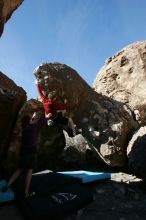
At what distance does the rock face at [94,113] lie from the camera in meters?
8.51

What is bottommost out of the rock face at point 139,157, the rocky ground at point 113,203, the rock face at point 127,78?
the rocky ground at point 113,203

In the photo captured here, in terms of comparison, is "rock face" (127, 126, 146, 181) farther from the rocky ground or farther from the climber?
the climber

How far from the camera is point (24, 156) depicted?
6289mm

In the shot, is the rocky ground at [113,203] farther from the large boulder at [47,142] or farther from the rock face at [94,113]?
the large boulder at [47,142]

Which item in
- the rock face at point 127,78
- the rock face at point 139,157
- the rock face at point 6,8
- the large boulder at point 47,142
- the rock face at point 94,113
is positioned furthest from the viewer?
the rock face at point 127,78

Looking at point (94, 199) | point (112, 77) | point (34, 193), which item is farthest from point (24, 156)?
point (112, 77)

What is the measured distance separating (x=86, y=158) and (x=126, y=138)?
1.66m

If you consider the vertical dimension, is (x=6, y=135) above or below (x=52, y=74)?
below

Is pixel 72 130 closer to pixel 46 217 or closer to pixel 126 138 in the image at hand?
pixel 126 138

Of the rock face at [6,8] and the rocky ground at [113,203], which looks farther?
the rock face at [6,8]

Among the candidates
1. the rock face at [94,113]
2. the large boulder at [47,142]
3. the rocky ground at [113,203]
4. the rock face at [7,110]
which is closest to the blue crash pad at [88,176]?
→ the rocky ground at [113,203]

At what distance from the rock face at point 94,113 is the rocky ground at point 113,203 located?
90 cm

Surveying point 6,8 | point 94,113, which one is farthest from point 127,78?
point 6,8

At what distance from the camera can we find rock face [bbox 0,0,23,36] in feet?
28.3
